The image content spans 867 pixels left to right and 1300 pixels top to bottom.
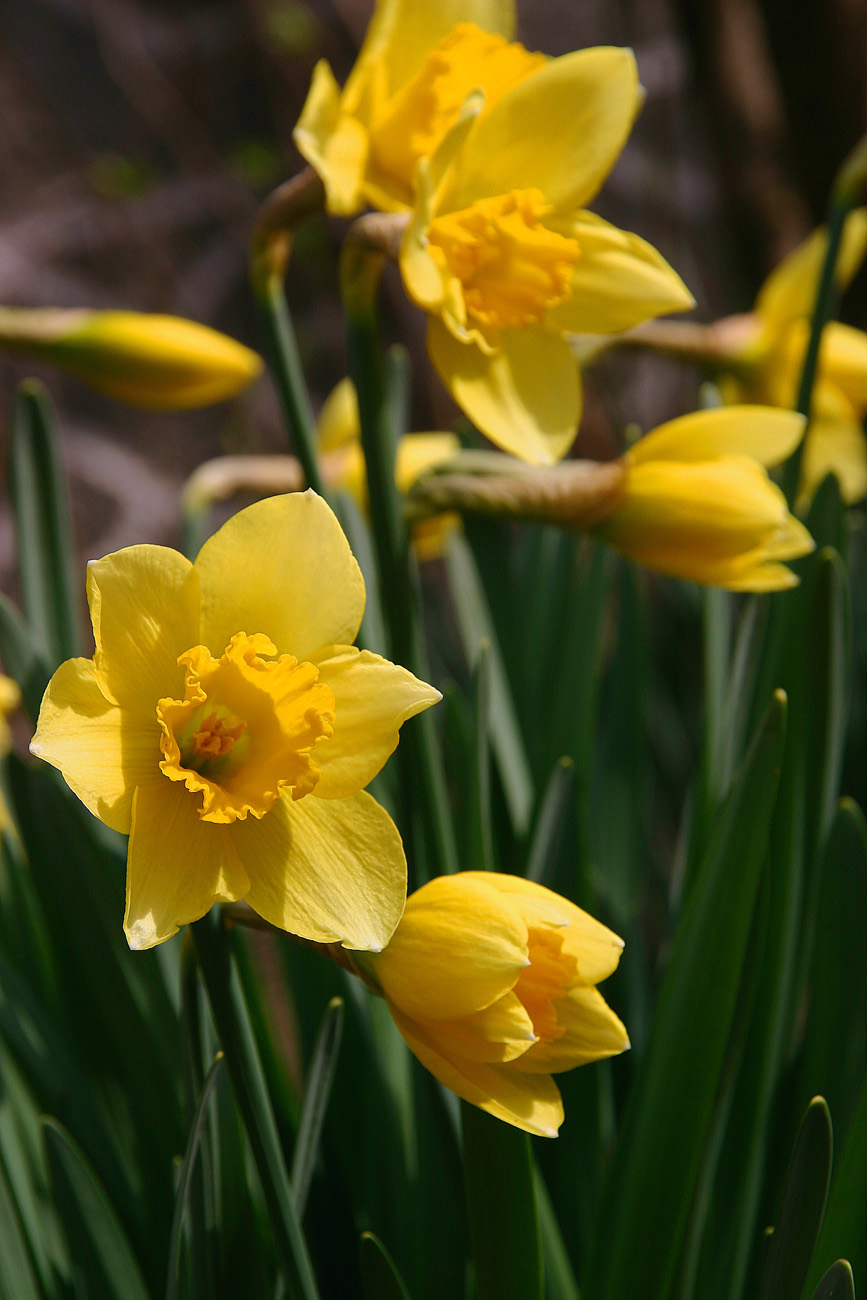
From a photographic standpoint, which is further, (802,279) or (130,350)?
(802,279)

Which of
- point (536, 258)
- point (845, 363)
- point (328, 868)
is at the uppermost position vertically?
point (536, 258)

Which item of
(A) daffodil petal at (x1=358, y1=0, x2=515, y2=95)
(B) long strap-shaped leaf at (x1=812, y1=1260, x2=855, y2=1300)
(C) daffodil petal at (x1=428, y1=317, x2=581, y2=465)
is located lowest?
(B) long strap-shaped leaf at (x1=812, y1=1260, x2=855, y2=1300)

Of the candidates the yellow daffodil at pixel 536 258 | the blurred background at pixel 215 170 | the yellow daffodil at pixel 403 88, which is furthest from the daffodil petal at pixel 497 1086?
the blurred background at pixel 215 170

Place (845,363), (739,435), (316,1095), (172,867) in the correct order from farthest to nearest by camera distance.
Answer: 1. (845,363)
2. (739,435)
3. (316,1095)
4. (172,867)

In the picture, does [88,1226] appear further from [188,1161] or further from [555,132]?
[555,132]

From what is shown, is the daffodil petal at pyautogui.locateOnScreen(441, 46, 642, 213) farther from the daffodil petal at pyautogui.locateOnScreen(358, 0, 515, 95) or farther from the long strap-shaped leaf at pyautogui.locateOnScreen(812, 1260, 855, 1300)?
the long strap-shaped leaf at pyautogui.locateOnScreen(812, 1260, 855, 1300)

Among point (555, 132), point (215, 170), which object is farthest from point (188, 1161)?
point (215, 170)

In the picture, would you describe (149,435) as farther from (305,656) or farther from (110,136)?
(305,656)

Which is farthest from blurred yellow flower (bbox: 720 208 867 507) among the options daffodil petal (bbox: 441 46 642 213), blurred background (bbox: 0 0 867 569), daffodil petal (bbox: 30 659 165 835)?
blurred background (bbox: 0 0 867 569)
